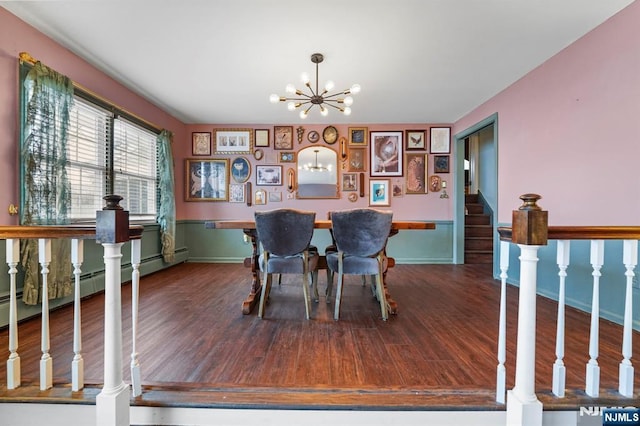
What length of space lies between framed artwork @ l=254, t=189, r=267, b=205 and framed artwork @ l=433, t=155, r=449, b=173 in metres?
2.95

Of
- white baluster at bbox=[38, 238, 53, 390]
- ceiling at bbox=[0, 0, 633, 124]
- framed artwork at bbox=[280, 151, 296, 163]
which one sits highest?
ceiling at bbox=[0, 0, 633, 124]

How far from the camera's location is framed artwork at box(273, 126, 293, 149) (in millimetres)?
4879

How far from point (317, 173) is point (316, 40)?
8.26 ft

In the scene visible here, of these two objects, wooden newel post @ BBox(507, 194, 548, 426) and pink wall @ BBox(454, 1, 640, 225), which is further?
pink wall @ BBox(454, 1, 640, 225)

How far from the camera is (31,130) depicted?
2254mm

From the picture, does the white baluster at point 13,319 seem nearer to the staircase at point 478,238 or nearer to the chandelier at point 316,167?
the chandelier at point 316,167

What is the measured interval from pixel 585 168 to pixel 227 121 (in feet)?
15.4

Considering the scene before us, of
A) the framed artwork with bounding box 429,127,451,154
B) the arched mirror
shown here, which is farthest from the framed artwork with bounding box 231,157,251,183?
the framed artwork with bounding box 429,127,451,154

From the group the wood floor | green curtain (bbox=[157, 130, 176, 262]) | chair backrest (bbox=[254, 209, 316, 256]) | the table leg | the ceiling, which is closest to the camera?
the wood floor

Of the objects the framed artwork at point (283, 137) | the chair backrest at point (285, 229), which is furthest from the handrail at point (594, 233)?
the framed artwork at point (283, 137)

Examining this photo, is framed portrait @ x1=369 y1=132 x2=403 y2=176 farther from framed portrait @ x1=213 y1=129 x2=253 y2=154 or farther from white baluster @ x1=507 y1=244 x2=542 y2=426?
white baluster @ x1=507 y1=244 x2=542 y2=426

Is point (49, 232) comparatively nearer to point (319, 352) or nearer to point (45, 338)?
point (45, 338)

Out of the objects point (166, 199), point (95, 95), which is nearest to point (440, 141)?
point (166, 199)

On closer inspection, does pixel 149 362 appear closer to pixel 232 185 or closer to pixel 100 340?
→ pixel 100 340
